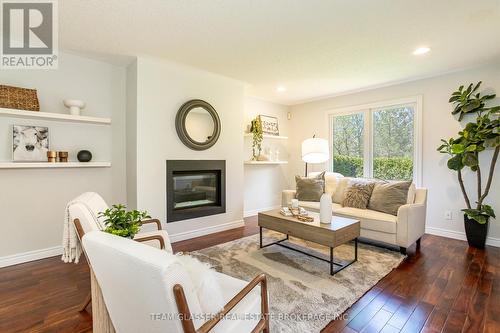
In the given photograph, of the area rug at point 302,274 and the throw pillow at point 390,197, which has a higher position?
the throw pillow at point 390,197

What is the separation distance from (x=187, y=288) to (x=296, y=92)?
452 centimetres

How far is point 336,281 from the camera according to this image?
235 cm

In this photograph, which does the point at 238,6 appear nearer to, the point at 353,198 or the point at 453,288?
the point at 353,198

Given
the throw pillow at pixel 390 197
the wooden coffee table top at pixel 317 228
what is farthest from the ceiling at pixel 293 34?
the wooden coffee table top at pixel 317 228

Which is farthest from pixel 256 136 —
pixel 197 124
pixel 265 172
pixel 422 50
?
pixel 422 50

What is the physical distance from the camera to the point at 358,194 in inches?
141

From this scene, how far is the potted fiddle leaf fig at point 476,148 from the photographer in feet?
10.3

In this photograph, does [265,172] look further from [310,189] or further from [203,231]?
[203,231]

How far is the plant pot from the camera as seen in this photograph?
3.20 metres

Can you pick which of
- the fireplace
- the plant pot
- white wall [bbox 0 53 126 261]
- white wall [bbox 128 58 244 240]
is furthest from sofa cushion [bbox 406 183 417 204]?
white wall [bbox 0 53 126 261]

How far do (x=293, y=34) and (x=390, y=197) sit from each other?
236 centimetres

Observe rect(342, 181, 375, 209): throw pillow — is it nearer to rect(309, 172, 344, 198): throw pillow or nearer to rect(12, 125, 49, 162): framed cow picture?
rect(309, 172, 344, 198): throw pillow

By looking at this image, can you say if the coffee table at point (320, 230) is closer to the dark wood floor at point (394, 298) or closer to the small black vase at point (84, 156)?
the dark wood floor at point (394, 298)

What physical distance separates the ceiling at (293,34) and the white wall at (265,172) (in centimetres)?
155
